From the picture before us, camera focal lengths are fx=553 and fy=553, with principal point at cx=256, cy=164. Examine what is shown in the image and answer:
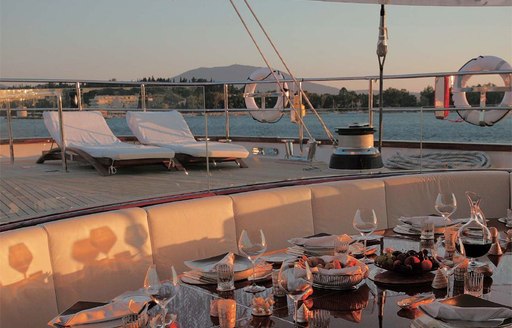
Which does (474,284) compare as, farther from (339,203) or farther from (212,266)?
(339,203)

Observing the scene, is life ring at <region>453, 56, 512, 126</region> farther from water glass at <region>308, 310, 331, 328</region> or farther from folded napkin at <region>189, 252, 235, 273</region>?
water glass at <region>308, 310, 331, 328</region>

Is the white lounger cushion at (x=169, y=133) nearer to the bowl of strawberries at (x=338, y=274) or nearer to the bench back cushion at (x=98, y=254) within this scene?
the bench back cushion at (x=98, y=254)

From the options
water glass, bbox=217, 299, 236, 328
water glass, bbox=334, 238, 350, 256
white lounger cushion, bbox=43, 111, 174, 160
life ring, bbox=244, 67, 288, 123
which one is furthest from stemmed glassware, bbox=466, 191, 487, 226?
life ring, bbox=244, 67, 288, 123

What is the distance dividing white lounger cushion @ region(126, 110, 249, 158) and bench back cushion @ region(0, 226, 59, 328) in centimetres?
239

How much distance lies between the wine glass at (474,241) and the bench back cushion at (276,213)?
1274 millimetres

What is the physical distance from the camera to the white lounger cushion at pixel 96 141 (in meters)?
4.91

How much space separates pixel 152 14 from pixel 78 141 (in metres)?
4.17

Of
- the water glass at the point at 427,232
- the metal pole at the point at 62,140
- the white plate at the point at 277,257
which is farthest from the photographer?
the metal pole at the point at 62,140

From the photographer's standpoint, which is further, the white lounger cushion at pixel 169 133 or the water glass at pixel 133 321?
the white lounger cushion at pixel 169 133

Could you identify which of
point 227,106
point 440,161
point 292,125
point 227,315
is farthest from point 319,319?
point 292,125

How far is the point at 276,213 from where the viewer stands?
3055 mm

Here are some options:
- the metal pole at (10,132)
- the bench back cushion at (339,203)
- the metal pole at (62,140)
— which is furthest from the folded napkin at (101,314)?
the metal pole at (62,140)

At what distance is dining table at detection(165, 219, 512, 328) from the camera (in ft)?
4.86

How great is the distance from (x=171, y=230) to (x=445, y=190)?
1.90 meters
